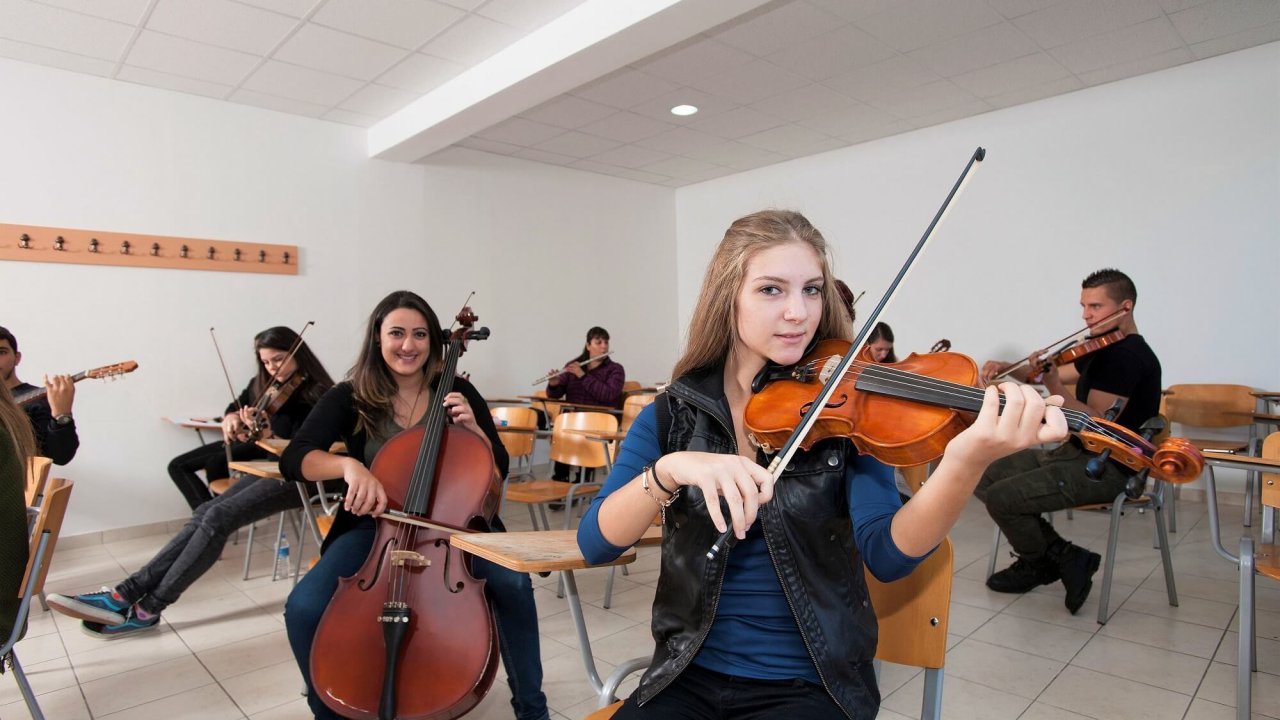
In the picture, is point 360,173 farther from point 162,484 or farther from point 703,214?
point 703,214

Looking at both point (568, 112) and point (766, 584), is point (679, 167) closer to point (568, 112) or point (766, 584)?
point (568, 112)

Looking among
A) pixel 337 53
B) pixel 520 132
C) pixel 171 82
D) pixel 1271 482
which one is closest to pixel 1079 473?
pixel 1271 482

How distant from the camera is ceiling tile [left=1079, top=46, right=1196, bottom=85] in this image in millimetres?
4035

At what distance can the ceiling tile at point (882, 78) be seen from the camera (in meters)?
4.08

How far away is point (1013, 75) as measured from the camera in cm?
427

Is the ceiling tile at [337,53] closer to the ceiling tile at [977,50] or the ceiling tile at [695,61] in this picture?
the ceiling tile at [695,61]

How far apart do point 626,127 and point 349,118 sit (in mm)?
1873

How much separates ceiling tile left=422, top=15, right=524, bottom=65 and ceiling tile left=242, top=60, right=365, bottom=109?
0.69 m

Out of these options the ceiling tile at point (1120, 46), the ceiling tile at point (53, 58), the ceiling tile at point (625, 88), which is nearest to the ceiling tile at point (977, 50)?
the ceiling tile at point (1120, 46)

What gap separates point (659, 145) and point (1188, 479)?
510 centimetres

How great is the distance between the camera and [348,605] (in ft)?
5.05

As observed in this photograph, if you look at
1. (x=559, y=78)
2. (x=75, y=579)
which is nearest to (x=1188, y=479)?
(x=559, y=78)

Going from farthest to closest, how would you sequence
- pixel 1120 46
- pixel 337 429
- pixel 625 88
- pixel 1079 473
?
pixel 625 88
pixel 1120 46
pixel 1079 473
pixel 337 429

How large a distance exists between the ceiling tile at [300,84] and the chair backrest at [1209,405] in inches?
190
